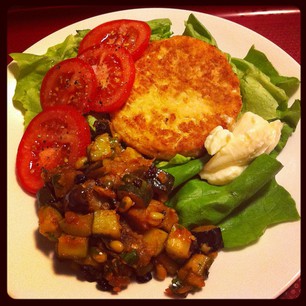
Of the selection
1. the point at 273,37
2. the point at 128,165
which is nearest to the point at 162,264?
the point at 128,165

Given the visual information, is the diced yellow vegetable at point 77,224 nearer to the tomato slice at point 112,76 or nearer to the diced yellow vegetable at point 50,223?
the diced yellow vegetable at point 50,223

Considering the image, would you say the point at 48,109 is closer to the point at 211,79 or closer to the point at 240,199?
the point at 211,79

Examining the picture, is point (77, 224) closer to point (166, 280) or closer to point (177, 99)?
point (166, 280)

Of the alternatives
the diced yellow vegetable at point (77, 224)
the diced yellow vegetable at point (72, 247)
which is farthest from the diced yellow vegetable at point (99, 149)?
the diced yellow vegetable at point (72, 247)

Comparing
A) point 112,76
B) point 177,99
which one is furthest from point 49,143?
point 177,99

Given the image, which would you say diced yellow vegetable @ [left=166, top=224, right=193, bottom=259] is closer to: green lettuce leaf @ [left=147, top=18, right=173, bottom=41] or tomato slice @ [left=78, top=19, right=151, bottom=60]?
tomato slice @ [left=78, top=19, right=151, bottom=60]

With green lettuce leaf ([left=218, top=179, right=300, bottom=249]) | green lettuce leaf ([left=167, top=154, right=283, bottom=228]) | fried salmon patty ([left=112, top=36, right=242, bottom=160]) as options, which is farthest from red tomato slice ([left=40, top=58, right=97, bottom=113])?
green lettuce leaf ([left=218, top=179, right=300, bottom=249])
